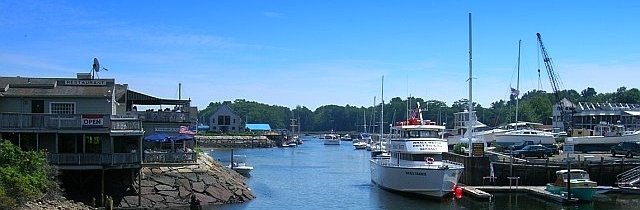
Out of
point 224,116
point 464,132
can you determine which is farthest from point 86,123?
point 224,116

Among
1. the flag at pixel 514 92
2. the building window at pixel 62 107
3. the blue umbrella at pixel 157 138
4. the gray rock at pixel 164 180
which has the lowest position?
the gray rock at pixel 164 180

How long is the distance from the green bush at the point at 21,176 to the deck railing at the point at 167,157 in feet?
28.3

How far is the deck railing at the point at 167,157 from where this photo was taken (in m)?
47.3

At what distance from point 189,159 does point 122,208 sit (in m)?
7.65

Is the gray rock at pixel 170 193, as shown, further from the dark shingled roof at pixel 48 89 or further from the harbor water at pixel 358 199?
the dark shingled roof at pixel 48 89

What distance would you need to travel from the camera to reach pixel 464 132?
3834 inches

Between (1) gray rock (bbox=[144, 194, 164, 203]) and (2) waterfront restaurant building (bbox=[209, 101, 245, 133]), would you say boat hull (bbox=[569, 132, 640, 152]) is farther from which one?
(2) waterfront restaurant building (bbox=[209, 101, 245, 133])

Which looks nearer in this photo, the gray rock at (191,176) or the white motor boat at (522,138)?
the gray rock at (191,176)

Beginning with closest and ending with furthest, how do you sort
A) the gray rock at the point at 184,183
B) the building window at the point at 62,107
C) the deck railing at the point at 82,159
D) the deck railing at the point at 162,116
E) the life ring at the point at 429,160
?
the deck railing at the point at 82,159 < the building window at the point at 62,107 < the gray rock at the point at 184,183 < the deck railing at the point at 162,116 < the life ring at the point at 429,160

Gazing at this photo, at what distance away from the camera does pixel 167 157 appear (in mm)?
47656

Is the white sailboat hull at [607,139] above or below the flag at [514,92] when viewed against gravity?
below

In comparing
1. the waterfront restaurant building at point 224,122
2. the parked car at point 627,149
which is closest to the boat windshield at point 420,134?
the parked car at point 627,149

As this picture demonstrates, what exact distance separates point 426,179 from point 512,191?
25.1 feet

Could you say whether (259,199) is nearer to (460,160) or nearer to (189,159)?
(189,159)
